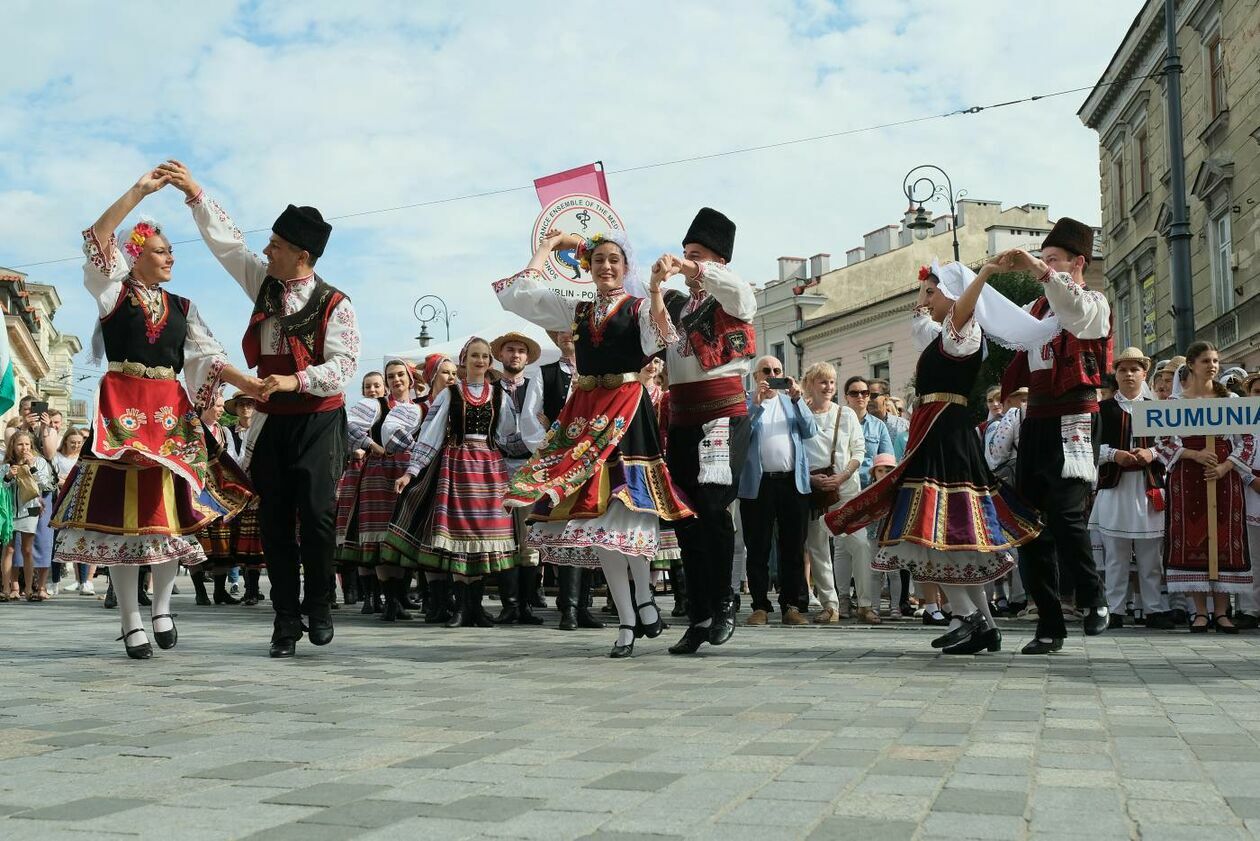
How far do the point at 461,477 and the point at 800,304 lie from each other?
47996 mm

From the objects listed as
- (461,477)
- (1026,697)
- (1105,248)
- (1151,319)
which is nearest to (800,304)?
(1105,248)

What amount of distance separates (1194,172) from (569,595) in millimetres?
24473

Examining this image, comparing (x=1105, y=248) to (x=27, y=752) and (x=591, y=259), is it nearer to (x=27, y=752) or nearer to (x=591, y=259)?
(x=591, y=259)

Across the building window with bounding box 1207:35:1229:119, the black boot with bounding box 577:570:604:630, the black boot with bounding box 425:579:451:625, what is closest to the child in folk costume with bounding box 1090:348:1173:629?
the black boot with bounding box 577:570:604:630

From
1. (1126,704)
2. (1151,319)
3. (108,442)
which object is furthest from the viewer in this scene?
(1151,319)

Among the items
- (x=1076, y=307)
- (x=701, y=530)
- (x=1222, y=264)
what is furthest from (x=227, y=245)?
(x=1222, y=264)

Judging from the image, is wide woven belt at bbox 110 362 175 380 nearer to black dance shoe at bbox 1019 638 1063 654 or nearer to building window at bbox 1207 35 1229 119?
black dance shoe at bbox 1019 638 1063 654

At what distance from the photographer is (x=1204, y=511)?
9.40 meters

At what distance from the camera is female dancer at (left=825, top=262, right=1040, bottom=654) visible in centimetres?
660

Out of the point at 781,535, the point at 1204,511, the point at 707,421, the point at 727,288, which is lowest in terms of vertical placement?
the point at 781,535

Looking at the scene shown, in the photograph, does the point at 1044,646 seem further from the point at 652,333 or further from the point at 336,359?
the point at 336,359

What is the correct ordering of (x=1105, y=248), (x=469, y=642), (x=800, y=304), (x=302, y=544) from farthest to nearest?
(x=800, y=304) → (x=1105, y=248) → (x=469, y=642) → (x=302, y=544)

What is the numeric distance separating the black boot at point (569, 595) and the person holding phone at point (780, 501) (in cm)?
146

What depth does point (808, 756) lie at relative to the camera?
3.66m
